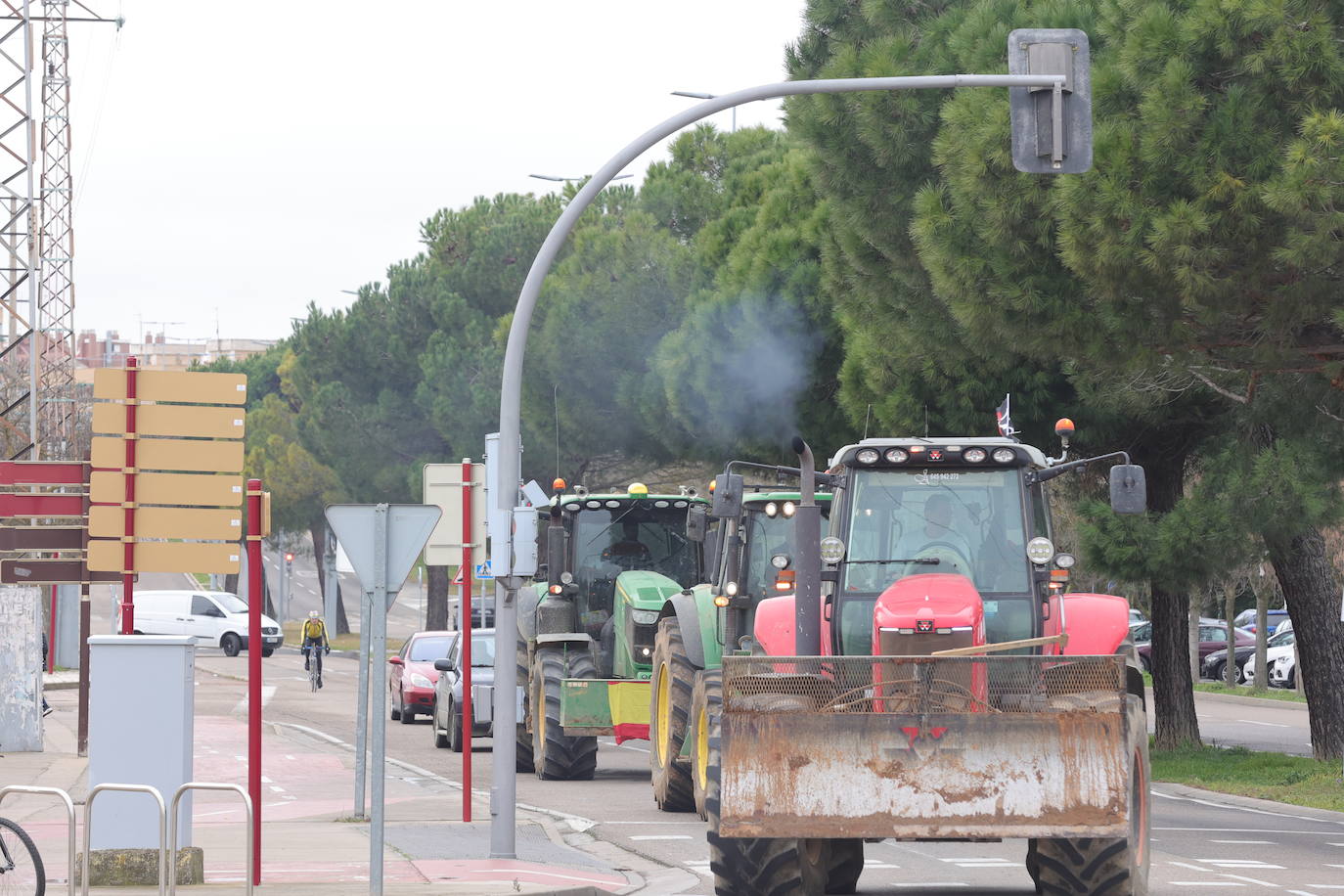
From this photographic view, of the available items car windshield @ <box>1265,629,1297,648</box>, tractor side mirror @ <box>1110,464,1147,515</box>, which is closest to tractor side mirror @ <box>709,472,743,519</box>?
tractor side mirror @ <box>1110,464,1147,515</box>

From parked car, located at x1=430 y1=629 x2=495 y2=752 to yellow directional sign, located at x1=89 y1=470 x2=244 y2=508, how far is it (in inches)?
419

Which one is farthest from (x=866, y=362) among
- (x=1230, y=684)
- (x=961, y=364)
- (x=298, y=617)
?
(x=298, y=617)

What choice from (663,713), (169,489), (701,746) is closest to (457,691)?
(663,713)

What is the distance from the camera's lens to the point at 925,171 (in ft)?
66.3

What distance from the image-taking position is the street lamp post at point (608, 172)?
44.3ft

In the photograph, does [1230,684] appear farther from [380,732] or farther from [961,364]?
[380,732]

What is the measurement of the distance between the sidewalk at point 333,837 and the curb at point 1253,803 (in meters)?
7.32

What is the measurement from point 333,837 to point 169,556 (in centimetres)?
269

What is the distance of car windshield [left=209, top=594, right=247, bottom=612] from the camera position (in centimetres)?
6053

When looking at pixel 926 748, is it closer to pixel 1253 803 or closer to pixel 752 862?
pixel 752 862

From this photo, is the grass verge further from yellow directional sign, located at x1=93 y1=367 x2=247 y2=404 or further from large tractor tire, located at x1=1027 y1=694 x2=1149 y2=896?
yellow directional sign, located at x1=93 y1=367 x2=247 y2=404

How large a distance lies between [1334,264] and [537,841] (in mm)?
7706

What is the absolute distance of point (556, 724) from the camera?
21.1m

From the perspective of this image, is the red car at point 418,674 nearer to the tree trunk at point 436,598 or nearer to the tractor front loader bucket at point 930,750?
the tractor front loader bucket at point 930,750
